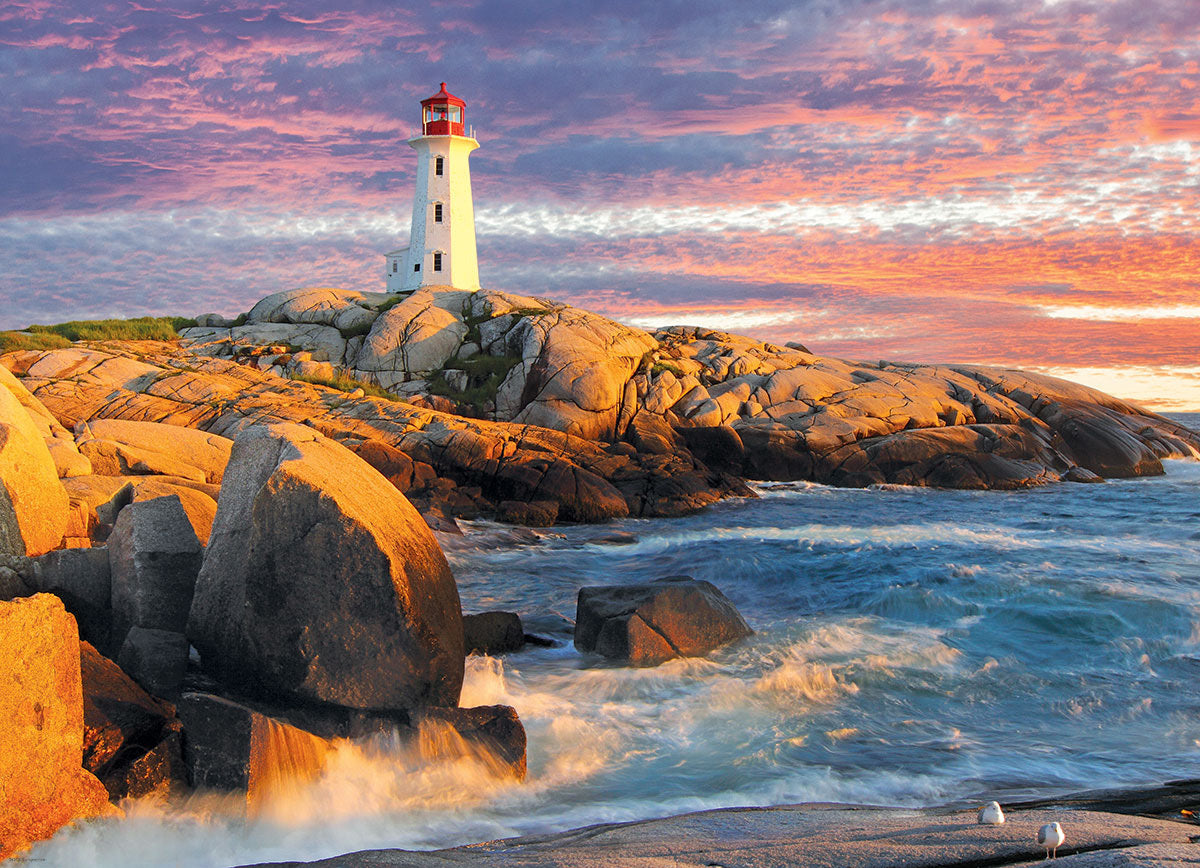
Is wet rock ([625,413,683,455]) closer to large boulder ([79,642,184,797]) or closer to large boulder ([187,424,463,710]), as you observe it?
large boulder ([187,424,463,710])

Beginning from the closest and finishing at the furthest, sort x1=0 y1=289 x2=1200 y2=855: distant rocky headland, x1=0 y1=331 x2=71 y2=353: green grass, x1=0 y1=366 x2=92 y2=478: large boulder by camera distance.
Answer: x1=0 y1=289 x2=1200 y2=855: distant rocky headland → x1=0 y1=366 x2=92 y2=478: large boulder → x1=0 y1=331 x2=71 y2=353: green grass

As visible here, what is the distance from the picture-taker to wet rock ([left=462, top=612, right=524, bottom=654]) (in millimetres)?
10555

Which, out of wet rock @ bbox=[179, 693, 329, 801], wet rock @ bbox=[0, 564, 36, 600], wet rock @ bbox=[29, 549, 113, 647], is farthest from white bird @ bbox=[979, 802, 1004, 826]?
wet rock @ bbox=[0, 564, 36, 600]

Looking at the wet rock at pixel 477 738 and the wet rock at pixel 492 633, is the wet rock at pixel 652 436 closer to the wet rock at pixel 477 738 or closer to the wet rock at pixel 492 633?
the wet rock at pixel 492 633

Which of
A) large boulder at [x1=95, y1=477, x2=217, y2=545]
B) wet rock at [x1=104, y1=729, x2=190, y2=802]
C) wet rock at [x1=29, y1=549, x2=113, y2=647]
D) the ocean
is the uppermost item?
large boulder at [x1=95, y1=477, x2=217, y2=545]

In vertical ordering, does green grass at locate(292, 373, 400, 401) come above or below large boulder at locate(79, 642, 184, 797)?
above

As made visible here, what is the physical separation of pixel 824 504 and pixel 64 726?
24.3 m

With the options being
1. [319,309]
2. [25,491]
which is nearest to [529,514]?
[25,491]

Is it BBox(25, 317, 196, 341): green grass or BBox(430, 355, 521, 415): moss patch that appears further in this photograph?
BBox(25, 317, 196, 341): green grass

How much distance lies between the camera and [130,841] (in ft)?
18.2

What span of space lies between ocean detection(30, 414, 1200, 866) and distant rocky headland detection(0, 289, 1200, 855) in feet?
1.18

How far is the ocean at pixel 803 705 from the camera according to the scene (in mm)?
6211

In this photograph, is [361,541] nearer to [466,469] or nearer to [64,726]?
[64,726]


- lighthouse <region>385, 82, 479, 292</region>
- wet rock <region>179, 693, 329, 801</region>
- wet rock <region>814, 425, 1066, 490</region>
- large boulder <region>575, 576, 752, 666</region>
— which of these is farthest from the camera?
lighthouse <region>385, 82, 479, 292</region>
